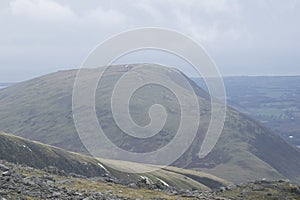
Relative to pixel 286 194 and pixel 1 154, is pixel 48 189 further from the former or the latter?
pixel 1 154

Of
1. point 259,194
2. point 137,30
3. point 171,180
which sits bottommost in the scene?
point 171,180

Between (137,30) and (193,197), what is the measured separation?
28360 mm

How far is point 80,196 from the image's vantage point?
1364 inches

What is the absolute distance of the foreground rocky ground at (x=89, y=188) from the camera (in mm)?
33375

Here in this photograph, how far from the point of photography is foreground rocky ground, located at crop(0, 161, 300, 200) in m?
33.4

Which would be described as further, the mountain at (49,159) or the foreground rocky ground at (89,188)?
the mountain at (49,159)

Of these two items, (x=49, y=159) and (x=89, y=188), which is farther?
(x=49, y=159)

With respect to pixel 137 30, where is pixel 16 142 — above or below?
below

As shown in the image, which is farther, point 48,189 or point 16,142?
point 16,142

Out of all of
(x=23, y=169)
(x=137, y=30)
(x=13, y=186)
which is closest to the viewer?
Result: (x=13, y=186)

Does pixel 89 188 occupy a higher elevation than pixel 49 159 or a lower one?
higher

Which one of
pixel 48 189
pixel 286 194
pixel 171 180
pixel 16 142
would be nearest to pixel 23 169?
pixel 48 189

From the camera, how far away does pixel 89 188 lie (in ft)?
134

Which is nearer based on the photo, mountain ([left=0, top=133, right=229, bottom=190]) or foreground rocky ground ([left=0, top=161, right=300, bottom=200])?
foreground rocky ground ([left=0, top=161, right=300, bottom=200])
